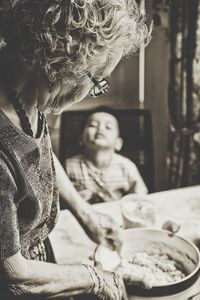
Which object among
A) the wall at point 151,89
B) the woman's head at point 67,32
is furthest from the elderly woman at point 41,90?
the wall at point 151,89

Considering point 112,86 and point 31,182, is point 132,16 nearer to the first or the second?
point 31,182

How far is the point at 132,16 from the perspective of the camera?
1107 millimetres

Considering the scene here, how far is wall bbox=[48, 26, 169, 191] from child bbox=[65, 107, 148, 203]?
1.49 feet

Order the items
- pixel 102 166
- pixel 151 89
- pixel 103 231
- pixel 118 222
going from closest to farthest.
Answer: pixel 103 231
pixel 118 222
pixel 102 166
pixel 151 89

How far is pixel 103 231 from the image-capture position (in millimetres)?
1517

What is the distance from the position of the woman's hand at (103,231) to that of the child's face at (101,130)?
1159 mm

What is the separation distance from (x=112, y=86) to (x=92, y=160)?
0.78 m

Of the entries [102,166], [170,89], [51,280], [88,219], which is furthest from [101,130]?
[51,280]

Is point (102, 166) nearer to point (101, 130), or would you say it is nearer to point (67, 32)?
point (101, 130)

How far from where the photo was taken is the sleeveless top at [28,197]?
975 millimetres

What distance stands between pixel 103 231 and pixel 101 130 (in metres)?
1.21

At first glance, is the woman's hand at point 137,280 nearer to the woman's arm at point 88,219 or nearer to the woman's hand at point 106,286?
the woman's hand at point 106,286

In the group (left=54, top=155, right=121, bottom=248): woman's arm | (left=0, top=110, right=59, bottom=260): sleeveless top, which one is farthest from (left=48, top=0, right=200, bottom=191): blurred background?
(left=0, top=110, right=59, bottom=260): sleeveless top

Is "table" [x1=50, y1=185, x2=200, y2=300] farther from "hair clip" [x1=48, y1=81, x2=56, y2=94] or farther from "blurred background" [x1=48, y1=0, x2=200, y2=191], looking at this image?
"blurred background" [x1=48, y1=0, x2=200, y2=191]
